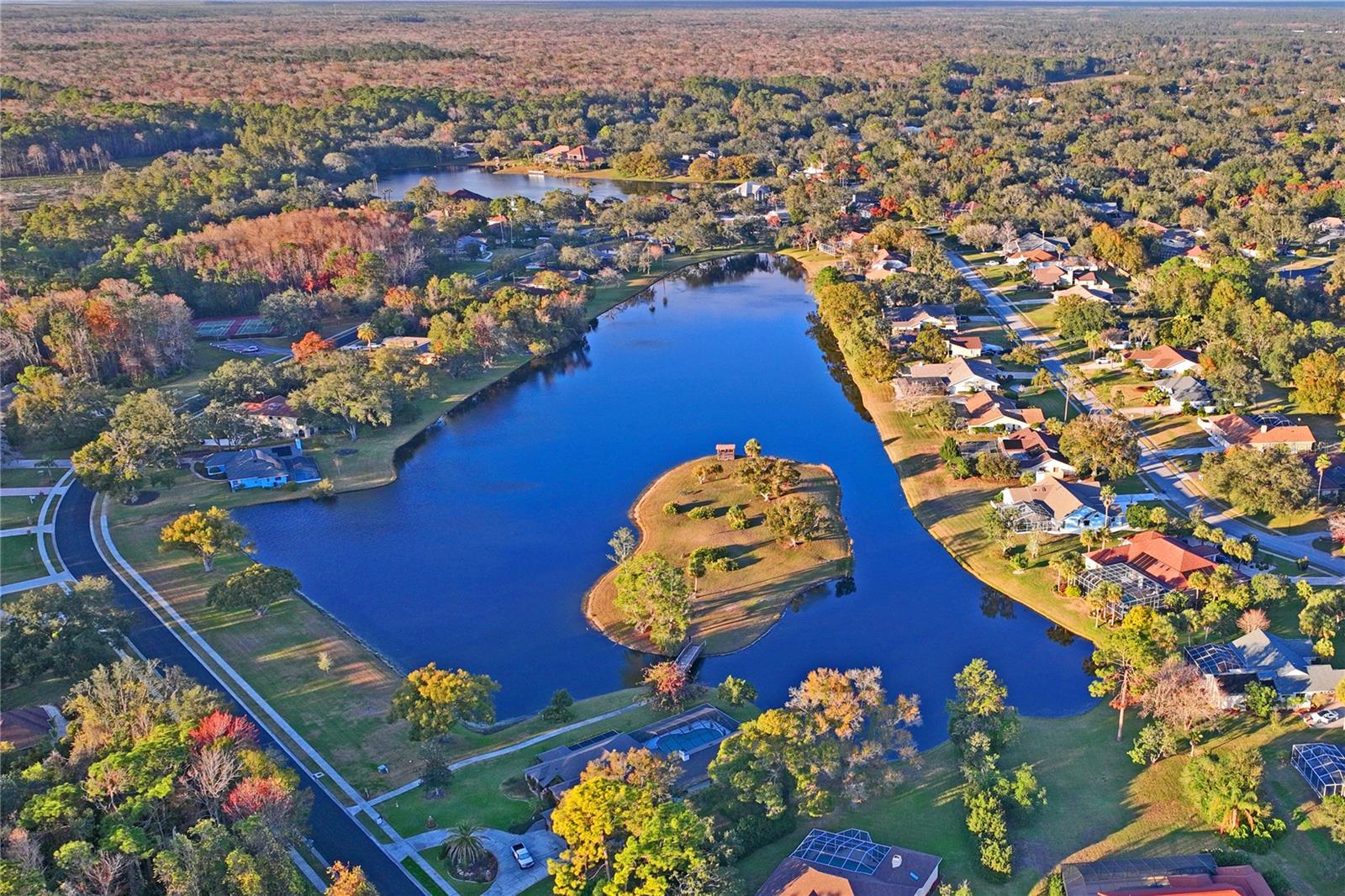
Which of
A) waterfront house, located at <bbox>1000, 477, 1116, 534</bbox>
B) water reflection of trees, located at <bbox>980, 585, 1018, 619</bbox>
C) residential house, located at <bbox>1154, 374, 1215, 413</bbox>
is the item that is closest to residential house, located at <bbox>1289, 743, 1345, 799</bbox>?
water reflection of trees, located at <bbox>980, 585, 1018, 619</bbox>

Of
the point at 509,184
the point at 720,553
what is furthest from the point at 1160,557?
the point at 509,184

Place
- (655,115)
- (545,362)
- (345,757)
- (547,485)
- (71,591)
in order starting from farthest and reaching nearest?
(655,115) → (545,362) → (547,485) → (71,591) → (345,757)

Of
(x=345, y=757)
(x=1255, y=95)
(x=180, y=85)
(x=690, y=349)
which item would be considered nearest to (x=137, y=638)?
(x=345, y=757)

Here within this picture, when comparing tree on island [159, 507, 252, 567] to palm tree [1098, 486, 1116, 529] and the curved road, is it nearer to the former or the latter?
the curved road

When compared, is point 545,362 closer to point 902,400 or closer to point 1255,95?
point 902,400

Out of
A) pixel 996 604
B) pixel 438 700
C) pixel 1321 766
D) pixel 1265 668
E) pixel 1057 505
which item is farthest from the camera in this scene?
pixel 1057 505

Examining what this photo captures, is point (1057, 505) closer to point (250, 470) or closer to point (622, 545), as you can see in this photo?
point (622, 545)

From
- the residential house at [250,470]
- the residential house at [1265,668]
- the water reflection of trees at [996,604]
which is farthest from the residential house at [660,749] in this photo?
the residential house at [250,470]
